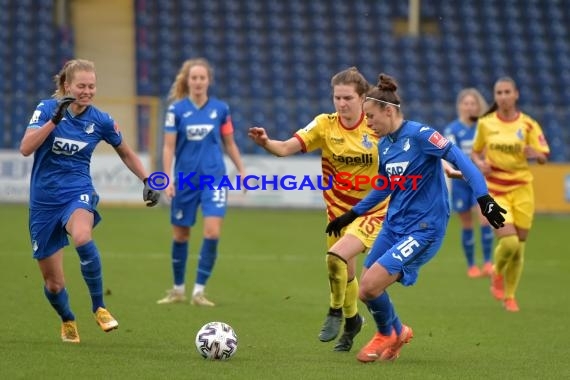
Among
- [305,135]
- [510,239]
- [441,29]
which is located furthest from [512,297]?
[441,29]

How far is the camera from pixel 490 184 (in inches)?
436

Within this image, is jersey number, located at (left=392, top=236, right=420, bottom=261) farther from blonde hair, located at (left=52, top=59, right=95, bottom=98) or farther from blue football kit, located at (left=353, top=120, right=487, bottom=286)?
blonde hair, located at (left=52, top=59, right=95, bottom=98)

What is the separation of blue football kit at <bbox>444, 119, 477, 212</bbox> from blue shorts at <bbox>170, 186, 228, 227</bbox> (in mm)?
4201

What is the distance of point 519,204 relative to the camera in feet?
35.6

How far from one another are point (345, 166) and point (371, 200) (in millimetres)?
788

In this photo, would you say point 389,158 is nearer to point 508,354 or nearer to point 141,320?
point 508,354

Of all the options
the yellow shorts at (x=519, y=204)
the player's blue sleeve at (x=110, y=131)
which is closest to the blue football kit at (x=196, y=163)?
the player's blue sleeve at (x=110, y=131)

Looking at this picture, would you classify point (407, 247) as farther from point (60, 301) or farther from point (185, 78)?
point (185, 78)

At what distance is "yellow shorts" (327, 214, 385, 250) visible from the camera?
7941 mm

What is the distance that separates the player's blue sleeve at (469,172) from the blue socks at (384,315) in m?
0.95

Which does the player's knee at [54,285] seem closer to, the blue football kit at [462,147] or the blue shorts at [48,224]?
the blue shorts at [48,224]

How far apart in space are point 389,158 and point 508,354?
5.74 ft

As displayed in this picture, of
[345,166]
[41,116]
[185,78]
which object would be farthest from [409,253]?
[185,78]

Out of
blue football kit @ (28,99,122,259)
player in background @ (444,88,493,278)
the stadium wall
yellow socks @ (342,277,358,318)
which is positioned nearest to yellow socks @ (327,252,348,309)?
yellow socks @ (342,277,358,318)
